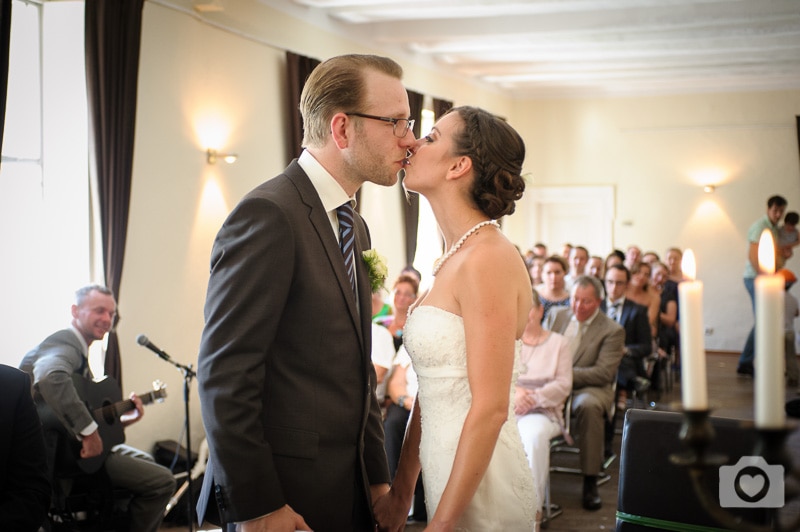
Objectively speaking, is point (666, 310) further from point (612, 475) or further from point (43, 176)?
point (43, 176)

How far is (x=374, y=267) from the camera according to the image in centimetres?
245

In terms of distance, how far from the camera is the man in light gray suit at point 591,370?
6125 mm

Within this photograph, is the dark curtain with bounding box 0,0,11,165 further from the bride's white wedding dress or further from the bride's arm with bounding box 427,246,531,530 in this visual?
the bride's arm with bounding box 427,246,531,530

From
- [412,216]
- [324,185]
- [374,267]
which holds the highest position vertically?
[412,216]

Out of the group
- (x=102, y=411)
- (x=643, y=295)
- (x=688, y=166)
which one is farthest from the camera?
(x=688, y=166)

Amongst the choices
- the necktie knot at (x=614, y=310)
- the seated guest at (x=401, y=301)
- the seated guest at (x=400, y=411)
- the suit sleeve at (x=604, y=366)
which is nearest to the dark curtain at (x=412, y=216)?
the necktie knot at (x=614, y=310)

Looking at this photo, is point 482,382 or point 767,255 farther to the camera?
point 482,382

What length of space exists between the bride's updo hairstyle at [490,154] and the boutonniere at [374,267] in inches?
13.4

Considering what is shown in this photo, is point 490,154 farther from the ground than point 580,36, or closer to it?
closer to it

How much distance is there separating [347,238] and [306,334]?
33 cm

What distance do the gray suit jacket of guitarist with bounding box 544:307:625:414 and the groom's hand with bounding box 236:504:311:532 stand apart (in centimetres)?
470

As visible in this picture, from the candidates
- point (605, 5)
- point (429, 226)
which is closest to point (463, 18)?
point (605, 5)

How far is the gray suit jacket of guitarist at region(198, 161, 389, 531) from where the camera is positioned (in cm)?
194

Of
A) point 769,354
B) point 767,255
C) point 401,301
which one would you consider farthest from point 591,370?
point 769,354
